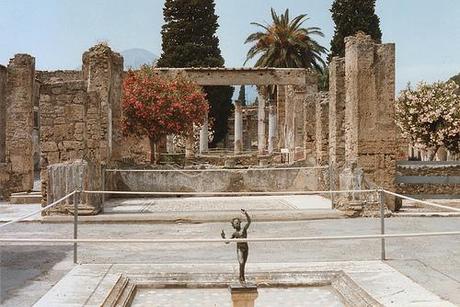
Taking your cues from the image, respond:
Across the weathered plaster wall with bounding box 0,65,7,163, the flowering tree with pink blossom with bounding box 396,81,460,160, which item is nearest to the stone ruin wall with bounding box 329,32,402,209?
the weathered plaster wall with bounding box 0,65,7,163

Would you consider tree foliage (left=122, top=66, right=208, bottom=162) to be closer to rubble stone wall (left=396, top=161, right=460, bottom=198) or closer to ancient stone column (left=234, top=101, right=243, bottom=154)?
rubble stone wall (left=396, top=161, right=460, bottom=198)

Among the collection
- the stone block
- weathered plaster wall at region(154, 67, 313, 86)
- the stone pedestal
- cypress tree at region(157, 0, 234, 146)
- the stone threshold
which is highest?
cypress tree at region(157, 0, 234, 146)

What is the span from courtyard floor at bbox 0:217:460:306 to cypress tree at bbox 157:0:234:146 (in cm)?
3034

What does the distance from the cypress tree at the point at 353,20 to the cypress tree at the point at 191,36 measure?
779cm

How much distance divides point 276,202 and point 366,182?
281cm

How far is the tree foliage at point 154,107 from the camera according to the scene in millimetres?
22688

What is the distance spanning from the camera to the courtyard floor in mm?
7707

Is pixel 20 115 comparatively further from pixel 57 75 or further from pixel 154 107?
pixel 57 75

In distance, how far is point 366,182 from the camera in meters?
13.5

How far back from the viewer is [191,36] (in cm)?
4312

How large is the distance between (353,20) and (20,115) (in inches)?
1025

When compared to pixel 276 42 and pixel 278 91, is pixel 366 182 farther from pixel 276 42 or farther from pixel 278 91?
pixel 276 42

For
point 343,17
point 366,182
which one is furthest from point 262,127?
point 366,182

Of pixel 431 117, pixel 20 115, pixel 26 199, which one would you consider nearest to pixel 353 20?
pixel 431 117
